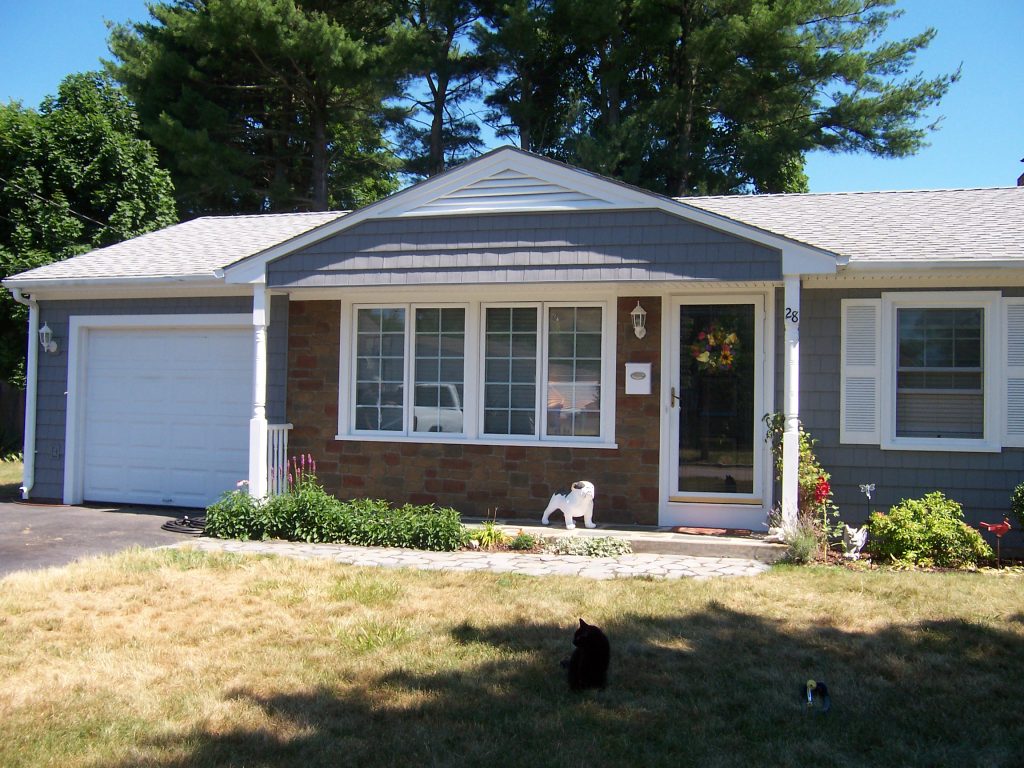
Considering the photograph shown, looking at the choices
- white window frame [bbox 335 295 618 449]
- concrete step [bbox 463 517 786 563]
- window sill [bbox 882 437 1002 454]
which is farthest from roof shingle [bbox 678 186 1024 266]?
concrete step [bbox 463 517 786 563]

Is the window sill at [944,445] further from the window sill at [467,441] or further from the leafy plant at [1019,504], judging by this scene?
the window sill at [467,441]

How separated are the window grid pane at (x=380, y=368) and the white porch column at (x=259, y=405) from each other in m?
1.10

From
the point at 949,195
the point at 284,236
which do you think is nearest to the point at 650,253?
the point at 949,195

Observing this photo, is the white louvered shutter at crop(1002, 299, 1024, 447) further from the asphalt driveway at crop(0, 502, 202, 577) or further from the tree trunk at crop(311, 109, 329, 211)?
the tree trunk at crop(311, 109, 329, 211)

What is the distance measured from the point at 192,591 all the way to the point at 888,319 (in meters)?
6.43

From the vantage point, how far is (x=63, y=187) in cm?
1549

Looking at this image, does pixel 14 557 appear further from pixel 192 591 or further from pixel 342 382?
pixel 342 382

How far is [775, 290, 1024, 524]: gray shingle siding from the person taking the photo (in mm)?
8023

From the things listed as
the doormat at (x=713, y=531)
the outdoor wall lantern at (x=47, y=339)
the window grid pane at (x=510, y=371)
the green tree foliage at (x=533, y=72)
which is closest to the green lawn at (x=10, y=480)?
the outdoor wall lantern at (x=47, y=339)

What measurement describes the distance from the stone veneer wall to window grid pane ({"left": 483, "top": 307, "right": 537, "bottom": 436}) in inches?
12.2

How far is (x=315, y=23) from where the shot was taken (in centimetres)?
1744

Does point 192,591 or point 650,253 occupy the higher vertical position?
point 650,253

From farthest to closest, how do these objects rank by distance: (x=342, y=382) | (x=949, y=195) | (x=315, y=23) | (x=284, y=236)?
A: (x=315, y=23) → (x=284, y=236) → (x=949, y=195) → (x=342, y=382)

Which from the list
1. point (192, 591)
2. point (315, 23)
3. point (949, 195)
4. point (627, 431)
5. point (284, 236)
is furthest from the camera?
point (315, 23)
